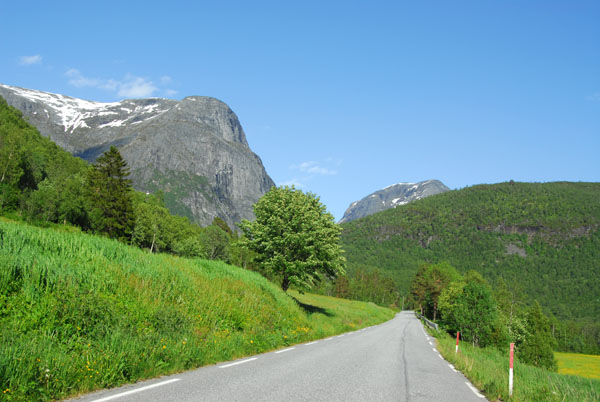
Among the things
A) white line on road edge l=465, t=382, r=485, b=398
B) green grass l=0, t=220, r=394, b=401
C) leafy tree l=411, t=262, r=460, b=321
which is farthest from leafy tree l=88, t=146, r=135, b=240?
leafy tree l=411, t=262, r=460, b=321

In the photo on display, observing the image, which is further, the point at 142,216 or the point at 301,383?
the point at 142,216

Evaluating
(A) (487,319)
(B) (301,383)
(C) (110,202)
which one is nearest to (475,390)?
(B) (301,383)

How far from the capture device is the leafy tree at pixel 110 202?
6431 cm

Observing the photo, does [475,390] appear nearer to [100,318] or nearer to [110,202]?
[100,318]

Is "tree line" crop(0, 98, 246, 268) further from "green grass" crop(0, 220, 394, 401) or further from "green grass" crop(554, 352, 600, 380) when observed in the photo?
"green grass" crop(554, 352, 600, 380)

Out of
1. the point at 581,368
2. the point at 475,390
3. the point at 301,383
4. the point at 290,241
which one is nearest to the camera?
the point at 301,383

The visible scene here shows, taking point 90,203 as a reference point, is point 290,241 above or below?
below

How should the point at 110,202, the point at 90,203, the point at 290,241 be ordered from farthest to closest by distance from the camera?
the point at 90,203 → the point at 110,202 → the point at 290,241

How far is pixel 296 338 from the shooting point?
17.5m

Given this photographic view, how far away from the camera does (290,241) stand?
104 feet

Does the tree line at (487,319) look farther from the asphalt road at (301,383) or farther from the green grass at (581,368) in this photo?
the asphalt road at (301,383)

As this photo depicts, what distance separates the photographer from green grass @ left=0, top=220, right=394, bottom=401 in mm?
6472

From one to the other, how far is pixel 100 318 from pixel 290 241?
2287 cm

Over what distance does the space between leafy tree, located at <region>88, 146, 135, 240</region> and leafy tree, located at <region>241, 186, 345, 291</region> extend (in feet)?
125
